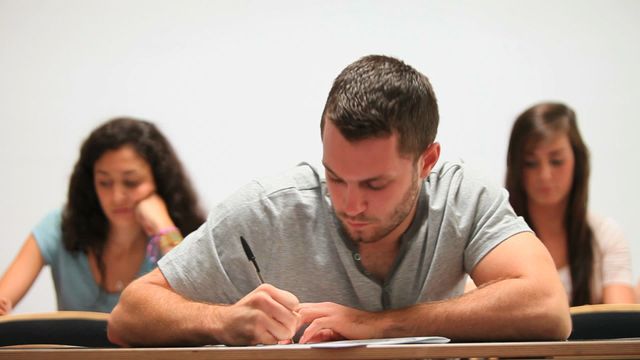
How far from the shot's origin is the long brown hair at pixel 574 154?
2.44 metres

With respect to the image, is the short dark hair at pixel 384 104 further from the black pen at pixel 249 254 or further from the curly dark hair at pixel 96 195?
the curly dark hair at pixel 96 195

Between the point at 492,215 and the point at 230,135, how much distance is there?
1407 mm

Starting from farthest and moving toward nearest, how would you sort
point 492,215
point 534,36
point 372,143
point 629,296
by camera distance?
point 534,36 < point 629,296 < point 492,215 < point 372,143

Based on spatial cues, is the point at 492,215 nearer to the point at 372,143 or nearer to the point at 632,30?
the point at 372,143

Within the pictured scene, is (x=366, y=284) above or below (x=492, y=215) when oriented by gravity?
below

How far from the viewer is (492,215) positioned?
4.53ft

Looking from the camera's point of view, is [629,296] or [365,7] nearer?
[629,296]

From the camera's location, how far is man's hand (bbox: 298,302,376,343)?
3.85 ft

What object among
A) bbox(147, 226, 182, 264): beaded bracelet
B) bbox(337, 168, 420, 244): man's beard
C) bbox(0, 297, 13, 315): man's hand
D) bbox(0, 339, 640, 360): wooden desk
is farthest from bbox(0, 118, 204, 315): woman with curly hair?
bbox(0, 339, 640, 360): wooden desk

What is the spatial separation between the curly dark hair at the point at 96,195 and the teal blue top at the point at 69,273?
1.5 inches

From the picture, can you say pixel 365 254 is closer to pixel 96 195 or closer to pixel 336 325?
pixel 336 325

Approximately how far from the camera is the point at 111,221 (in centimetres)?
256

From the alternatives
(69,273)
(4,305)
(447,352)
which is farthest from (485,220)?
(69,273)

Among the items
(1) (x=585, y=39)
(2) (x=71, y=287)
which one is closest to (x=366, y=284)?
(2) (x=71, y=287)
